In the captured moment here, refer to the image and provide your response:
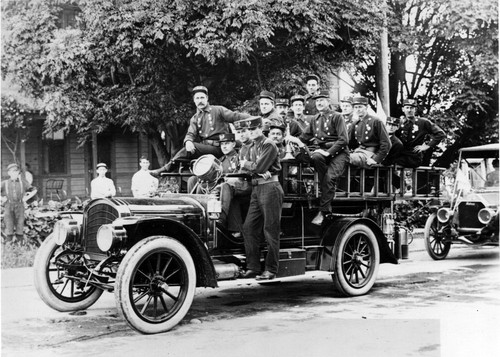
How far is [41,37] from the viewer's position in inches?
596

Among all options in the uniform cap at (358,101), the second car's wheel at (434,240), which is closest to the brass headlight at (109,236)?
the uniform cap at (358,101)

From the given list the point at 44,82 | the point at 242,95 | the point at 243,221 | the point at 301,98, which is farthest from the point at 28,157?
the point at 243,221

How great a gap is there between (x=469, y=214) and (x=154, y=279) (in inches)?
287

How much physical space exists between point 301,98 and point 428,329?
4186 mm

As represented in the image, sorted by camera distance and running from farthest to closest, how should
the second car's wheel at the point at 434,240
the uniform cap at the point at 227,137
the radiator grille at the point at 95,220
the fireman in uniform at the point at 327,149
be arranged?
the second car's wheel at the point at 434,240 → the fireman in uniform at the point at 327,149 → the uniform cap at the point at 227,137 → the radiator grille at the point at 95,220

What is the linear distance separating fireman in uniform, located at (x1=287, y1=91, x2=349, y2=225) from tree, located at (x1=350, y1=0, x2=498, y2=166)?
28.1 ft

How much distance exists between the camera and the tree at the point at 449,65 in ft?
51.3

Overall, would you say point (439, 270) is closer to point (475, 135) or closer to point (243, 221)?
point (243, 221)

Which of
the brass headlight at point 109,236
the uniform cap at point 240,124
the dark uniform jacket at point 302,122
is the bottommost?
the brass headlight at point 109,236

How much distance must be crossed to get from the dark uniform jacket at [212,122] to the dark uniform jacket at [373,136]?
1.85 meters

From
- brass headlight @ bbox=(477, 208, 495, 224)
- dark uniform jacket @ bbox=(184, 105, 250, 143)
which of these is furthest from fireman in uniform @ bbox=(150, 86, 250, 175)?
brass headlight @ bbox=(477, 208, 495, 224)

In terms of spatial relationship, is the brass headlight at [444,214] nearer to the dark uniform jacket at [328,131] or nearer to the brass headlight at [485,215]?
the brass headlight at [485,215]

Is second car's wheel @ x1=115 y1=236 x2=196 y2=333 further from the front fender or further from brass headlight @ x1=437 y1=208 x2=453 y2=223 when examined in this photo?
brass headlight @ x1=437 y1=208 x2=453 y2=223

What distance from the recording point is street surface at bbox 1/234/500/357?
17.5 ft
